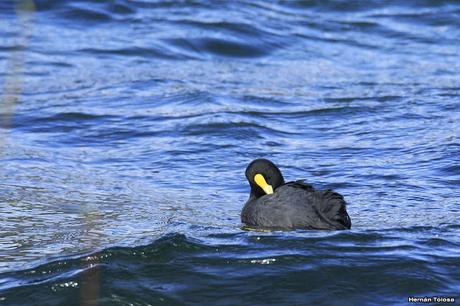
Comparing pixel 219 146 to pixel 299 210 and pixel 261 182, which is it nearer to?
pixel 261 182

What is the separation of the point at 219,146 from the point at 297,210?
3320 millimetres

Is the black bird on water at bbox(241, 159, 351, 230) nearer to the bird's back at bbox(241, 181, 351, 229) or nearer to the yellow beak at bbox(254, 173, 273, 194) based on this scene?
the bird's back at bbox(241, 181, 351, 229)

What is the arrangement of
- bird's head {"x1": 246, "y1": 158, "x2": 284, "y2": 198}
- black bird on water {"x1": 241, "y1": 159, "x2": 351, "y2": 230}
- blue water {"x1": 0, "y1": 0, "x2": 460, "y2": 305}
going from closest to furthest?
1. blue water {"x1": 0, "y1": 0, "x2": 460, "y2": 305}
2. black bird on water {"x1": 241, "y1": 159, "x2": 351, "y2": 230}
3. bird's head {"x1": 246, "y1": 158, "x2": 284, "y2": 198}

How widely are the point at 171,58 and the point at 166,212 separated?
7155mm

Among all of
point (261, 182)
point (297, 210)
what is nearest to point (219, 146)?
point (261, 182)

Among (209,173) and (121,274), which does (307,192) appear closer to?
(121,274)

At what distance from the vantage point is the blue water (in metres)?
5.99

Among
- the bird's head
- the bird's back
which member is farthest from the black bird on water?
the bird's head

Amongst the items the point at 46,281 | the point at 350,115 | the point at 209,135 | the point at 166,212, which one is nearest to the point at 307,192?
the point at 166,212

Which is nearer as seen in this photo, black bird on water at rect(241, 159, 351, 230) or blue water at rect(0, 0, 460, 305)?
blue water at rect(0, 0, 460, 305)

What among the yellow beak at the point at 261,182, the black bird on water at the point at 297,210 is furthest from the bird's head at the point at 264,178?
the black bird on water at the point at 297,210

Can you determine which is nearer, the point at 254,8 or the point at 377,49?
the point at 377,49

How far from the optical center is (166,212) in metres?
7.98

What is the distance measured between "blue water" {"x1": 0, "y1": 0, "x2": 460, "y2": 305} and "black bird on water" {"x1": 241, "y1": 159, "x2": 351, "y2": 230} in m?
0.18
